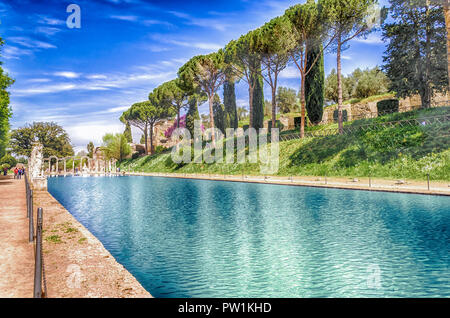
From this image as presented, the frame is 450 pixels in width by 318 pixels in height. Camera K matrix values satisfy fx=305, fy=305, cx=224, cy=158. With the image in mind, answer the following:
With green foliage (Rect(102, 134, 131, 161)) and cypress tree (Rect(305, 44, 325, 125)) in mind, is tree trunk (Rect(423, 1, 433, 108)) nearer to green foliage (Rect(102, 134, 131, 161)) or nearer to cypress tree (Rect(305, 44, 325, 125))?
cypress tree (Rect(305, 44, 325, 125))

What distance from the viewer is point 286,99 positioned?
229 feet

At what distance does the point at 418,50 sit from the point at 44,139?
84085mm

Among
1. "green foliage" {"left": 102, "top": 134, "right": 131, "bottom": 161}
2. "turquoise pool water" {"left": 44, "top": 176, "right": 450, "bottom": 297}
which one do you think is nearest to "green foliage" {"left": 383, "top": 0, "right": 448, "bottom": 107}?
"turquoise pool water" {"left": 44, "top": 176, "right": 450, "bottom": 297}

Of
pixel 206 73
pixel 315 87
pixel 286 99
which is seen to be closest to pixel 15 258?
pixel 315 87

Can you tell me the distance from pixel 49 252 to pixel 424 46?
34.4 meters

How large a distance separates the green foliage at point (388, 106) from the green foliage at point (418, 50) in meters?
3.75

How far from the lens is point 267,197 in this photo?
1777 centimetres

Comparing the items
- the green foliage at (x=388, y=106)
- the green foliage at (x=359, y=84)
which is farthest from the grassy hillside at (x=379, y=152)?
the green foliage at (x=359, y=84)

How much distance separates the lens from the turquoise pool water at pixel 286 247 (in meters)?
5.92

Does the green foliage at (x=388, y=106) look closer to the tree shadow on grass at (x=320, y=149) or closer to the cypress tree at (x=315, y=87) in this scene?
the cypress tree at (x=315, y=87)

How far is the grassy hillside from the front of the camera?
21.1m

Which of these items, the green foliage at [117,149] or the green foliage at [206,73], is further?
the green foliage at [117,149]
